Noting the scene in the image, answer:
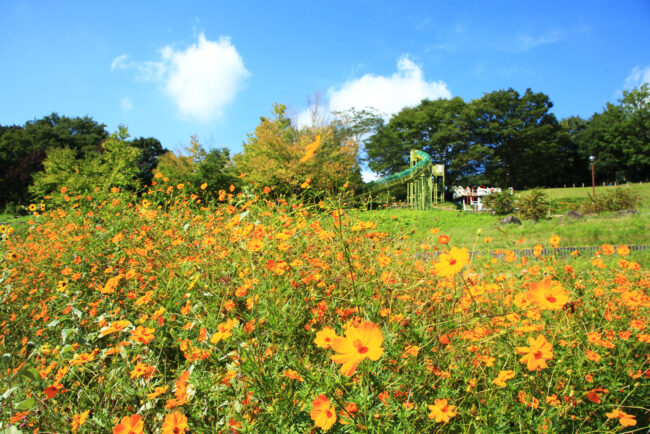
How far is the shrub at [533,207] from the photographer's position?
12.5m

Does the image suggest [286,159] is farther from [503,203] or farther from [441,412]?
[441,412]

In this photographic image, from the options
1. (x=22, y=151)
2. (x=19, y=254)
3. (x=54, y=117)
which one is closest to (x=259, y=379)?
(x=19, y=254)

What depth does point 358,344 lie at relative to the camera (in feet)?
2.11

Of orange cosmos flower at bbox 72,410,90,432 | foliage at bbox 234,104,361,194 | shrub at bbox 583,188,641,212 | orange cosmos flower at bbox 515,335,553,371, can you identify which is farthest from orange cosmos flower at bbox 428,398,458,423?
shrub at bbox 583,188,641,212

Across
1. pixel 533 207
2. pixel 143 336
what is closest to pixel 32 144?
pixel 533 207

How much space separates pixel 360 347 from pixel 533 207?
14046mm

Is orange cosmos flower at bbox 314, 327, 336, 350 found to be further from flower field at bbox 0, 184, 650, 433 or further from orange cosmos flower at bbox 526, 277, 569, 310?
orange cosmos flower at bbox 526, 277, 569, 310

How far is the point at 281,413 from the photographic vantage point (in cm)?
102

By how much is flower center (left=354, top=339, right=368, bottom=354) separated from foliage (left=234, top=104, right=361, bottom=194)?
10.5 metres

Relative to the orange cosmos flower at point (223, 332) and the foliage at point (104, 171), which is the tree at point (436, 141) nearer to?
the foliage at point (104, 171)

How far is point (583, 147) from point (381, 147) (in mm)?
21673

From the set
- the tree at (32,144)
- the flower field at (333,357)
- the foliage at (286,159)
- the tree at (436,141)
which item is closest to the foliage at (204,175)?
the foliage at (286,159)

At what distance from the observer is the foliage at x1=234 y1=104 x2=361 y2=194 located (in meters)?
13.2

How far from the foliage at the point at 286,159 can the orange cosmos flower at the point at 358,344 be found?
10.5 m
